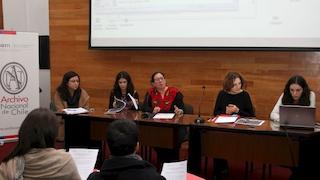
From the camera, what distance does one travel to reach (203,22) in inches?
220

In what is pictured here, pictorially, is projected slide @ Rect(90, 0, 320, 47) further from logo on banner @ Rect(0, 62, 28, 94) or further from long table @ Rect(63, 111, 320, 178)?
logo on banner @ Rect(0, 62, 28, 94)

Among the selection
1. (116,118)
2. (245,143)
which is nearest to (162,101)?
(116,118)

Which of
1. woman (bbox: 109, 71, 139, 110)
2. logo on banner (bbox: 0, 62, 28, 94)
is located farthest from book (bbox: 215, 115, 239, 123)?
logo on banner (bbox: 0, 62, 28, 94)

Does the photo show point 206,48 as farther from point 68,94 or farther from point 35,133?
point 35,133

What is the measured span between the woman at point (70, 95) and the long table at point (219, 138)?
515mm

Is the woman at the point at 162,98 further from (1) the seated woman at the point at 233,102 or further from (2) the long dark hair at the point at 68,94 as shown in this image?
(2) the long dark hair at the point at 68,94

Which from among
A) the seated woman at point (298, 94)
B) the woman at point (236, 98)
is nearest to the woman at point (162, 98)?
the woman at point (236, 98)

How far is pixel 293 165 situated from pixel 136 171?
2.43m

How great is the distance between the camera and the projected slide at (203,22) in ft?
16.6

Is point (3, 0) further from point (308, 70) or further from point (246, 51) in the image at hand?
point (308, 70)

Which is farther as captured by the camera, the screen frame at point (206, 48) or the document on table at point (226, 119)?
the screen frame at point (206, 48)

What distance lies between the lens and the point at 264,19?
17.1ft

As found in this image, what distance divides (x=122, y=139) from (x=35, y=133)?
480 millimetres

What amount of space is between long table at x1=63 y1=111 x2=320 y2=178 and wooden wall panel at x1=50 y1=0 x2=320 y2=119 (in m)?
1.41
